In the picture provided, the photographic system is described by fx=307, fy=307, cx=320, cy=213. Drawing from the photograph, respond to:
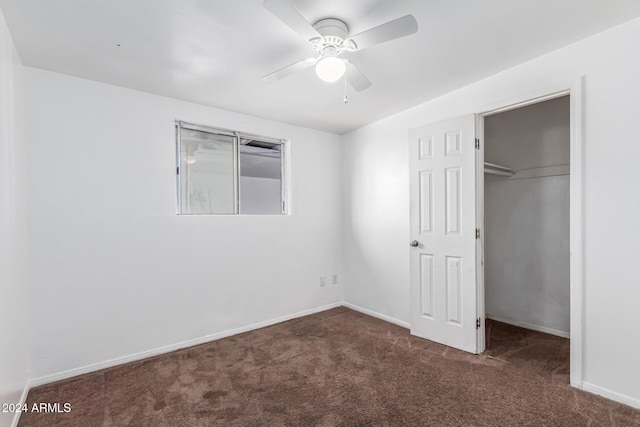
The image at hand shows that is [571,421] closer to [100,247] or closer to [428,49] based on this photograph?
[428,49]

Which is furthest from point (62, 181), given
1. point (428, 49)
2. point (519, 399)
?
point (519, 399)

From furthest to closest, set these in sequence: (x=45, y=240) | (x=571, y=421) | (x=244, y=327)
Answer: (x=244, y=327) → (x=45, y=240) → (x=571, y=421)

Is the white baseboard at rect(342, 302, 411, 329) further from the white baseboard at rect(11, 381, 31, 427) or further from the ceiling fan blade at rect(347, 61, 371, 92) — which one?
the white baseboard at rect(11, 381, 31, 427)

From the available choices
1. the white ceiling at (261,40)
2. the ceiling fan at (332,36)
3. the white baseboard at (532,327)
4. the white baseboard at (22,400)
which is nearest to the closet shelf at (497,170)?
the white ceiling at (261,40)

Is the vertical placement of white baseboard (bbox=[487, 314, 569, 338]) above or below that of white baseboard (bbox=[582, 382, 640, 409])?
below

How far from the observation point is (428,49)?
2146 mm

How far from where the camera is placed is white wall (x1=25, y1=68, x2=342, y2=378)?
2357 millimetres

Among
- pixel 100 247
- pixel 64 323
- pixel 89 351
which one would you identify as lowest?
pixel 89 351

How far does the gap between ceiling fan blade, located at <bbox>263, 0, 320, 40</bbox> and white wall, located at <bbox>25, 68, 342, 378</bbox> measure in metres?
1.88

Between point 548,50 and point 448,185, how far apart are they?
1213mm

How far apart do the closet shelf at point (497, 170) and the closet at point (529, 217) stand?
0.01 meters

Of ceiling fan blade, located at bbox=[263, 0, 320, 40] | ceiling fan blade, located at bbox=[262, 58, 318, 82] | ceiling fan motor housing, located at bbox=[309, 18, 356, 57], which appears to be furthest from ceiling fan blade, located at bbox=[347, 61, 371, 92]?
ceiling fan blade, located at bbox=[263, 0, 320, 40]

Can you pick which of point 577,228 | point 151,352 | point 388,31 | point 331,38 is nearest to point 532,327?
point 577,228

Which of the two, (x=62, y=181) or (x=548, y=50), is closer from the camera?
(x=548, y=50)
